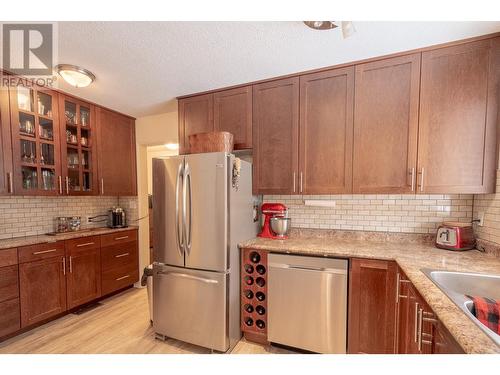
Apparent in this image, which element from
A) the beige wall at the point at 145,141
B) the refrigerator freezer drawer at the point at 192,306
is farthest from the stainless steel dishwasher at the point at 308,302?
the beige wall at the point at 145,141

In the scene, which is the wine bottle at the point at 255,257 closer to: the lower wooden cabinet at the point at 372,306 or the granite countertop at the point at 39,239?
the lower wooden cabinet at the point at 372,306

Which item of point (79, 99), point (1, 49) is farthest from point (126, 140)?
point (1, 49)

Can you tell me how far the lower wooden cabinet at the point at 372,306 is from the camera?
1.46 metres

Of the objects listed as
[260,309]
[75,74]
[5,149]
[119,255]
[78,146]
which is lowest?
[260,309]

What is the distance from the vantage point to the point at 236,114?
2.14m

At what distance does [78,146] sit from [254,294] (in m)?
2.53

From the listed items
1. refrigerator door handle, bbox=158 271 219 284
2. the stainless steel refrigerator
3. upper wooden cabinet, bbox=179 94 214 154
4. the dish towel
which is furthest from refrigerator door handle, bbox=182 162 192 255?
the dish towel

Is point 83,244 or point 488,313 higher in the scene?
point 488,313

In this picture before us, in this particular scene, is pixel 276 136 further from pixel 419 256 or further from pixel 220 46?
pixel 419 256

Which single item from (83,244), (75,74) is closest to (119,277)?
(83,244)

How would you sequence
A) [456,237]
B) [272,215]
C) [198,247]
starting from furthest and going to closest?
[272,215] → [198,247] → [456,237]

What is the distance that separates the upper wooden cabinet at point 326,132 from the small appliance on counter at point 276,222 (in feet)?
0.92
